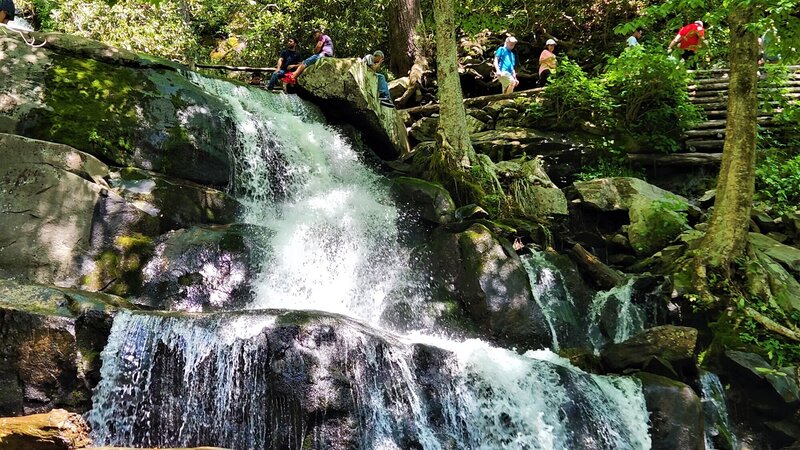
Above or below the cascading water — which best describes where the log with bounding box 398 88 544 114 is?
above

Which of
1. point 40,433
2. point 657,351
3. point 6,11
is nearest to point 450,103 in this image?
point 657,351

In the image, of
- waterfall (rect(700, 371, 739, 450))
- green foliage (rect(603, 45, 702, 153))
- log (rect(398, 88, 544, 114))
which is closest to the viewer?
waterfall (rect(700, 371, 739, 450))

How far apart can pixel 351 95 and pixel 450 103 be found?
6.88 feet

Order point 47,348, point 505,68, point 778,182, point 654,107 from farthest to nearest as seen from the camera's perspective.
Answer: point 505,68 < point 654,107 < point 778,182 < point 47,348

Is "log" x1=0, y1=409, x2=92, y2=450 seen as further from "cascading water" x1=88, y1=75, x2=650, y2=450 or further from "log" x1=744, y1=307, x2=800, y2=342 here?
"log" x1=744, y1=307, x2=800, y2=342

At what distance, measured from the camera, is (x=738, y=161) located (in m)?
8.44

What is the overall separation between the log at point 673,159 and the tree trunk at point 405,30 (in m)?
6.56

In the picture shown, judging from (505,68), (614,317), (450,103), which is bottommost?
(614,317)

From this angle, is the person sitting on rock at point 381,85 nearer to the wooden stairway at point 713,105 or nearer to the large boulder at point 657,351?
the wooden stairway at point 713,105

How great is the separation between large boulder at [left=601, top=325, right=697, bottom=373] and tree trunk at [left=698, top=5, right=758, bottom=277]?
1872 mm

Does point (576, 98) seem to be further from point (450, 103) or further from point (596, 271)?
point (596, 271)

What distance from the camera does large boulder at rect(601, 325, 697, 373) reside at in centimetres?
673

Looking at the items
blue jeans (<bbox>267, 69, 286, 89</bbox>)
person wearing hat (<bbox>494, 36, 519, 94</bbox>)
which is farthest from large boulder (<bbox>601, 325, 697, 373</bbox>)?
blue jeans (<bbox>267, 69, 286, 89</bbox>)

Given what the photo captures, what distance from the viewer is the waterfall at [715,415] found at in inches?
257
